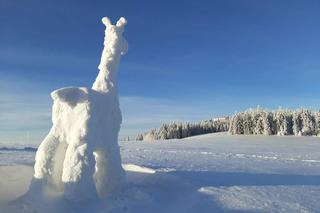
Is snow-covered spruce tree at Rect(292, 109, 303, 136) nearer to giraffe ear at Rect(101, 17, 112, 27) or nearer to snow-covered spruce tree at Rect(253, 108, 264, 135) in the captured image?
snow-covered spruce tree at Rect(253, 108, 264, 135)

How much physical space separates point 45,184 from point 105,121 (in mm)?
3017

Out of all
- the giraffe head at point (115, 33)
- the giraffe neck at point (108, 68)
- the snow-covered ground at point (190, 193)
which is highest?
the giraffe head at point (115, 33)

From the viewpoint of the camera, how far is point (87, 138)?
15.0 metres

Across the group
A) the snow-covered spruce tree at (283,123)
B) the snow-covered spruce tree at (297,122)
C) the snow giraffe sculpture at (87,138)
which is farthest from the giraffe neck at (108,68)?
the snow-covered spruce tree at (297,122)

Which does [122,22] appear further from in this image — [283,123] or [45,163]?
[283,123]

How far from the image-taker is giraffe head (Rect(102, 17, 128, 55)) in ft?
53.8

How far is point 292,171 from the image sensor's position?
22.7 m

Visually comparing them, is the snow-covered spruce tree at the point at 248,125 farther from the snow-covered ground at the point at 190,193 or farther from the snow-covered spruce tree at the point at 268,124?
the snow-covered ground at the point at 190,193

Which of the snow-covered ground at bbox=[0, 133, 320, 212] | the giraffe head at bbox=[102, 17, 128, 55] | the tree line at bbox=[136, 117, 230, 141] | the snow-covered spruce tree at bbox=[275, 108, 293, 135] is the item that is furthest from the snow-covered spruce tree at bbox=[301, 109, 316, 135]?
the giraffe head at bbox=[102, 17, 128, 55]

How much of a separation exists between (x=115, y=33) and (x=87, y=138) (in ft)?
13.7

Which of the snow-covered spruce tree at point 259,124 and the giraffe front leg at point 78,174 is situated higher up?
the snow-covered spruce tree at point 259,124

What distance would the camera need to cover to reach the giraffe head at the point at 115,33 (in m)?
16.4

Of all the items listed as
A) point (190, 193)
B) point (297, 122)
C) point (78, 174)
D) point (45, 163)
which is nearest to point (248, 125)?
point (297, 122)

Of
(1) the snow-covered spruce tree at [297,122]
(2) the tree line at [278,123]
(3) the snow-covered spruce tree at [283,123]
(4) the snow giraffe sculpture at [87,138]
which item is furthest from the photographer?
(1) the snow-covered spruce tree at [297,122]
